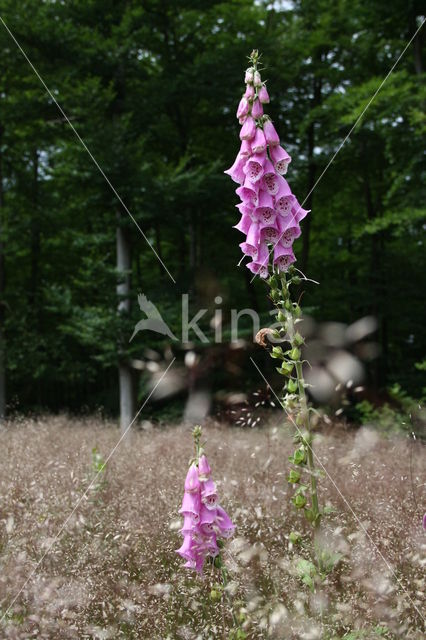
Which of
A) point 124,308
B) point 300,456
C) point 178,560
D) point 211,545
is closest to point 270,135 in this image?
point 300,456

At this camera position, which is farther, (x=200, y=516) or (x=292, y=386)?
(x=292, y=386)

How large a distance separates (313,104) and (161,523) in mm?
13896

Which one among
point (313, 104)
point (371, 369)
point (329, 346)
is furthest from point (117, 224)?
point (371, 369)

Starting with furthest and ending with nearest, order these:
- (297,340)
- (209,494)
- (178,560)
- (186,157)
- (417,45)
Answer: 1. (417,45)
2. (186,157)
3. (178,560)
4. (297,340)
5. (209,494)

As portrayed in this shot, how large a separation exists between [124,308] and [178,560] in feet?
27.9

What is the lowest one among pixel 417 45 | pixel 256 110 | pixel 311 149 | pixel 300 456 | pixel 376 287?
pixel 376 287

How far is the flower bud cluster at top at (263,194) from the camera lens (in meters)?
2.48

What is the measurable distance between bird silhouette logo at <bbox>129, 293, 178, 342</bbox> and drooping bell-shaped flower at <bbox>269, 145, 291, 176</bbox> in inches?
338

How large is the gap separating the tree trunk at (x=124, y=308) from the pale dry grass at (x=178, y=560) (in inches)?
263

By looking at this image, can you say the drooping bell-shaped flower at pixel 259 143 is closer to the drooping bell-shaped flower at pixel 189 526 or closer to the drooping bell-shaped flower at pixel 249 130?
the drooping bell-shaped flower at pixel 249 130

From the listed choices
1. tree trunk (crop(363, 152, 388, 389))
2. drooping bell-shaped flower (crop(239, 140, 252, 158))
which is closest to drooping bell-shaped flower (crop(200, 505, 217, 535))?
drooping bell-shaped flower (crop(239, 140, 252, 158))

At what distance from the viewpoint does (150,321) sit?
11414 mm

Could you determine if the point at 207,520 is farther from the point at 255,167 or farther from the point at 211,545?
the point at 255,167

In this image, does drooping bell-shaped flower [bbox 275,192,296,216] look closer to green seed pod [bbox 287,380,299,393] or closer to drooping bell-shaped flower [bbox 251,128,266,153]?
drooping bell-shaped flower [bbox 251,128,266,153]
